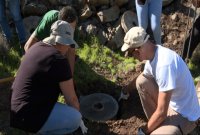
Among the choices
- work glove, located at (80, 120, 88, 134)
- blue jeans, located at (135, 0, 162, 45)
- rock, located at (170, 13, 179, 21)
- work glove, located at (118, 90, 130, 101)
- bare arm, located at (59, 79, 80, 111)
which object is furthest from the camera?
rock, located at (170, 13, 179, 21)

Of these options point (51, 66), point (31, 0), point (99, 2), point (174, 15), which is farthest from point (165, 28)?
point (51, 66)

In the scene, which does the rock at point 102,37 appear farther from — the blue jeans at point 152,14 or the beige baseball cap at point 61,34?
the beige baseball cap at point 61,34

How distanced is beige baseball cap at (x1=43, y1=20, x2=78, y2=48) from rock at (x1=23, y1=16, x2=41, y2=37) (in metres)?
2.13

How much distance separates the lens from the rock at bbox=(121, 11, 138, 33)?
249 inches

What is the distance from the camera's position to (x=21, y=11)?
6.55 m

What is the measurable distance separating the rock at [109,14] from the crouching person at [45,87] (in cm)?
204

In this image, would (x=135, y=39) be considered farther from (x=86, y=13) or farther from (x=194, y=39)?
(x=86, y=13)

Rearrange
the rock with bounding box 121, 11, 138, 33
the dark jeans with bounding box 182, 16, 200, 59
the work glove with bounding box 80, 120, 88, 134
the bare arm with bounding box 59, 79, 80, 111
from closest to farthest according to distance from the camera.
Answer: the bare arm with bounding box 59, 79, 80, 111 → the work glove with bounding box 80, 120, 88, 134 → the dark jeans with bounding box 182, 16, 200, 59 → the rock with bounding box 121, 11, 138, 33

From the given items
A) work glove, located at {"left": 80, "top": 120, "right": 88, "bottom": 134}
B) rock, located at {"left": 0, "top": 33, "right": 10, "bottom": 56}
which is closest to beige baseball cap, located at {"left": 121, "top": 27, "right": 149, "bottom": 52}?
work glove, located at {"left": 80, "top": 120, "right": 88, "bottom": 134}

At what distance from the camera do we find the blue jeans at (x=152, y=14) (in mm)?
5656

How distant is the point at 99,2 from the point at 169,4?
3.55 feet

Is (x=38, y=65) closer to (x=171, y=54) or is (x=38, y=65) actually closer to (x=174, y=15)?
(x=171, y=54)

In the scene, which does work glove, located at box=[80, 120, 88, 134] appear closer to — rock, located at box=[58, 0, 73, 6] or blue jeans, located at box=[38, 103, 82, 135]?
blue jeans, located at box=[38, 103, 82, 135]

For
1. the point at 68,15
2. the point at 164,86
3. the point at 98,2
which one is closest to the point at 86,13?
the point at 98,2
